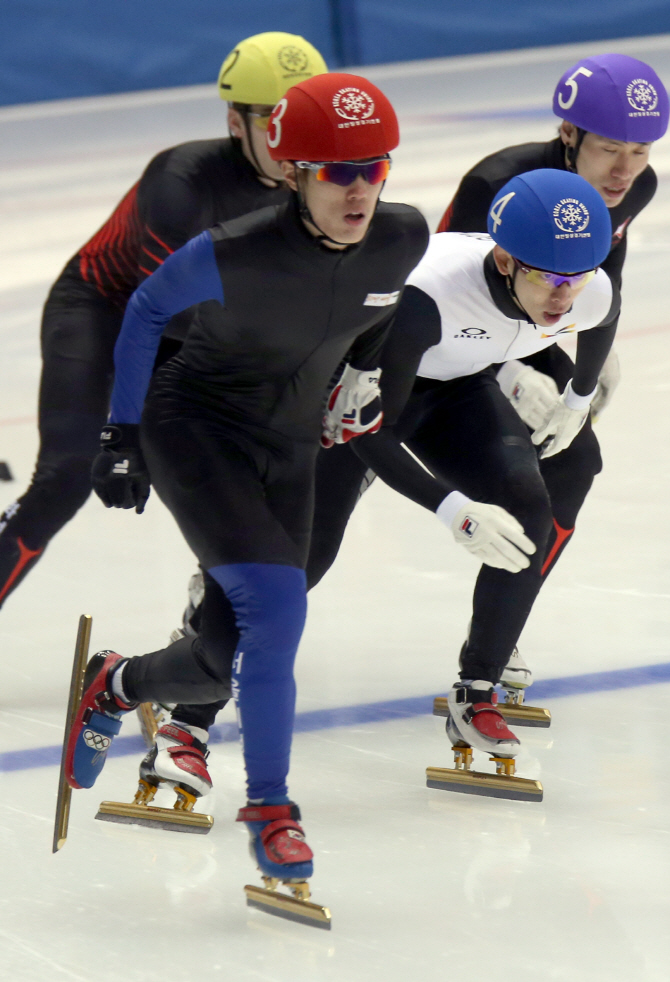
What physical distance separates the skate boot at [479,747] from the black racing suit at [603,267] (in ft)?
1.48

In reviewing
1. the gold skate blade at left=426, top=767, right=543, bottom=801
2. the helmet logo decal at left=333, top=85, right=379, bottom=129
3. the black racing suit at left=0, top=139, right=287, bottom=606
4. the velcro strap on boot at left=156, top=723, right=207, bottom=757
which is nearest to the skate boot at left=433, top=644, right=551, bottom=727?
the gold skate blade at left=426, top=767, right=543, bottom=801

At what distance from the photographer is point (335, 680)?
3848mm

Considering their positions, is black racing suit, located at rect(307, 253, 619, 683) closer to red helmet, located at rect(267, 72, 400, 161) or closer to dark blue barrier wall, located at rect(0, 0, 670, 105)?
red helmet, located at rect(267, 72, 400, 161)

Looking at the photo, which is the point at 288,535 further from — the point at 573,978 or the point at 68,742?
the point at 573,978

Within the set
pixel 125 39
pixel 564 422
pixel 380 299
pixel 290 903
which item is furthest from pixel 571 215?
pixel 125 39

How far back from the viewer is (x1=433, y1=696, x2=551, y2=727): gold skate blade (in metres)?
3.54

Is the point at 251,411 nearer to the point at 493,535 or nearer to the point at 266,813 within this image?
the point at 493,535

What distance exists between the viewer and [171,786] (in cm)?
304

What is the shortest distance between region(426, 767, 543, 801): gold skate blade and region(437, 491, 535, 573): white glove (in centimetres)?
45

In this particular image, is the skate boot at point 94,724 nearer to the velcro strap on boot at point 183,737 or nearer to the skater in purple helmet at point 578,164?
the velcro strap on boot at point 183,737

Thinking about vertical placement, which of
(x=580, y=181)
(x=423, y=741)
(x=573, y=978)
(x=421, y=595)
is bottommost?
(x=573, y=978)

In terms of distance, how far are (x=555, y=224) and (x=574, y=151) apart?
77 centimetres

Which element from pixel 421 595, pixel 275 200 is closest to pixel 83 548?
pixel 421 595

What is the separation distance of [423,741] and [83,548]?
1.83m
